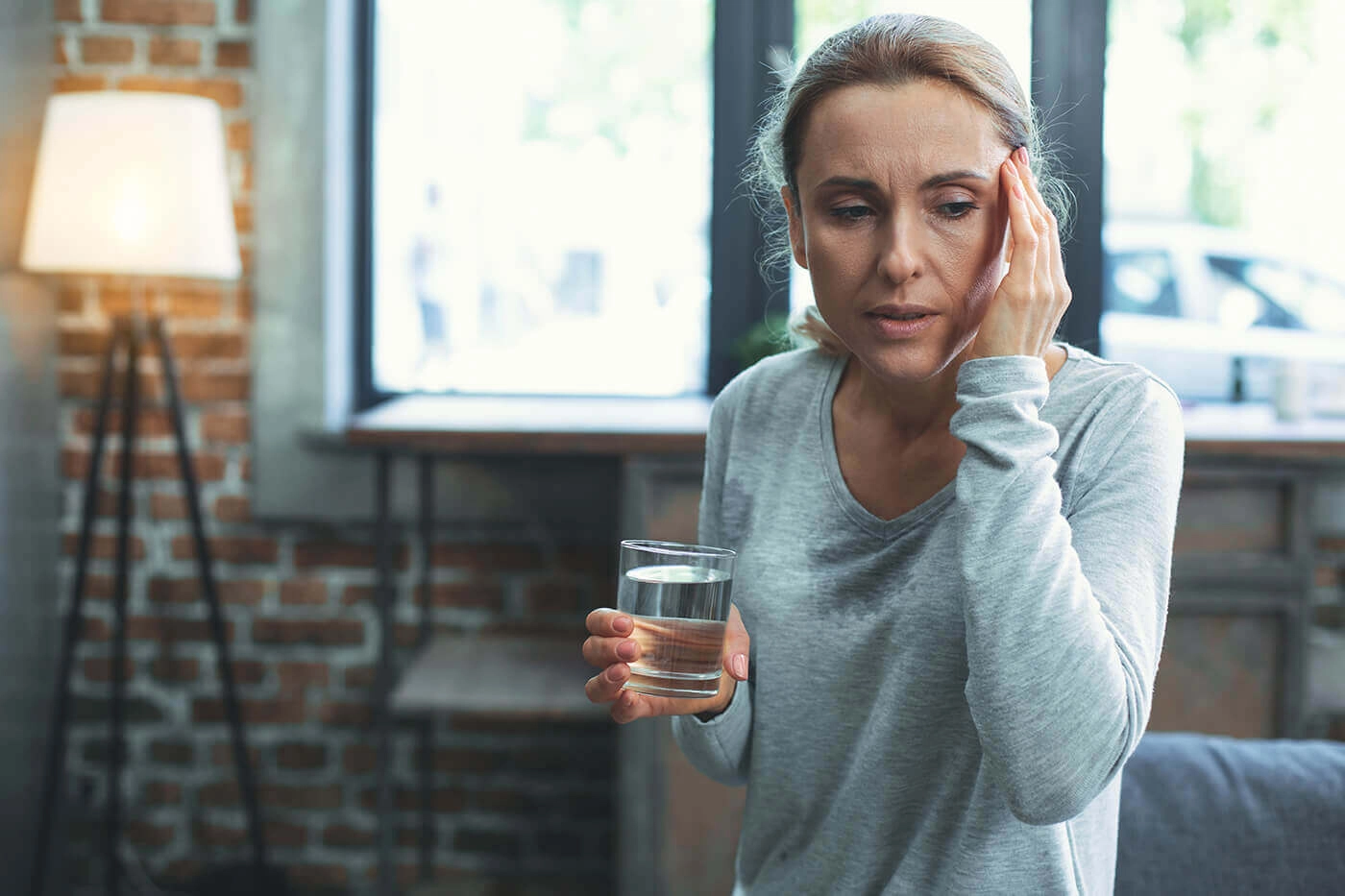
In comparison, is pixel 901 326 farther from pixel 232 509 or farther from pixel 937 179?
pixel 232 509

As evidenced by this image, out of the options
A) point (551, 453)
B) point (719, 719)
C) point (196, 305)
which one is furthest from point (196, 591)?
point (719, 719)

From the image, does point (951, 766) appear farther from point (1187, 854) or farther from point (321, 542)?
point (321, 542)

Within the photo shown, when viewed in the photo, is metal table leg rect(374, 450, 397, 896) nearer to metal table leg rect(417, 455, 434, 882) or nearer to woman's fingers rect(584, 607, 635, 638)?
metal table leg rect(417, 455, 434, 882)

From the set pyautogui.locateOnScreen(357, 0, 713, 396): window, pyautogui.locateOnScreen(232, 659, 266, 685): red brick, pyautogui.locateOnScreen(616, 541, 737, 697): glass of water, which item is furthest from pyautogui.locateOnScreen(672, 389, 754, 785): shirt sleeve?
pyautogui.locateOnScreen(232, 659, 266, 685): red brick

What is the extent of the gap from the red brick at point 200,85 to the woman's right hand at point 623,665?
5.79ft

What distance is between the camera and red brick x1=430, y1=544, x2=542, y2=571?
7.92 ft

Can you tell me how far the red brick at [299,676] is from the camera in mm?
2426

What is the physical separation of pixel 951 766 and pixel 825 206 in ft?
1.58

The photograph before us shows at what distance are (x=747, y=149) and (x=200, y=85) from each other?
1.09 meters

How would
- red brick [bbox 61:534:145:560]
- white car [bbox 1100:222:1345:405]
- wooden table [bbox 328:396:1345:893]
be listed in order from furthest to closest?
white car [bbox 1100:222:1345:405]
red brick [bbox 61:534:145:560]
wooden table [bbox 328:396:1345:893]

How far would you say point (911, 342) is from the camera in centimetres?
96

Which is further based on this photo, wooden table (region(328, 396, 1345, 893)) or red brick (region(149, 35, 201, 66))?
red brick (region(149, 35, 201, 66))

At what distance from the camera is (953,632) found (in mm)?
981

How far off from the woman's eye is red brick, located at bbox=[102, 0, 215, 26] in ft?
5.85
